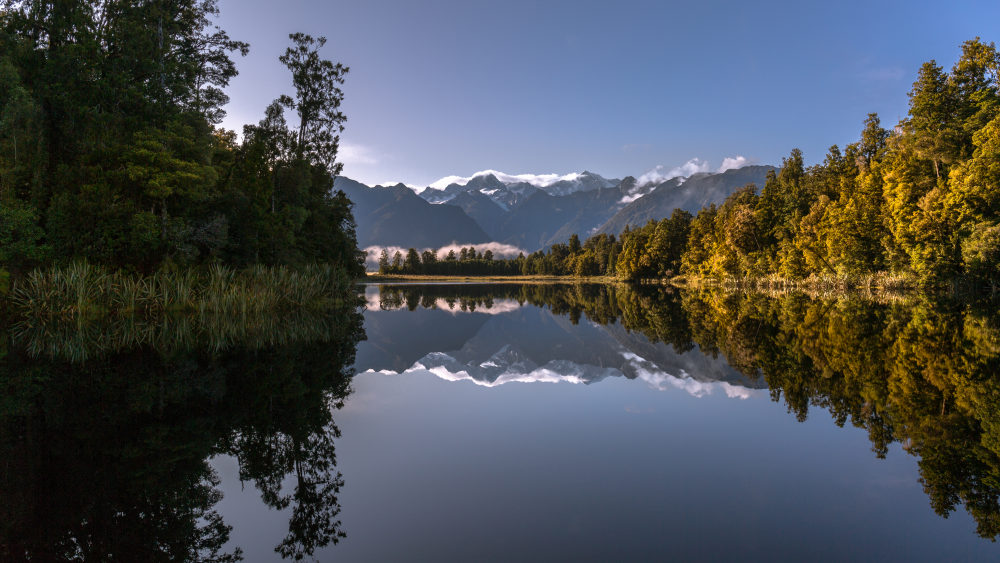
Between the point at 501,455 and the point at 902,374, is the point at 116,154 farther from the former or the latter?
the point at 902,374

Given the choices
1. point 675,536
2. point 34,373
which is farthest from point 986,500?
point 34,373

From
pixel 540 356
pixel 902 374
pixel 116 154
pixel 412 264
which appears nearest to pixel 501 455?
pixel 902 374

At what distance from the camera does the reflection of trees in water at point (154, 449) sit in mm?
4699

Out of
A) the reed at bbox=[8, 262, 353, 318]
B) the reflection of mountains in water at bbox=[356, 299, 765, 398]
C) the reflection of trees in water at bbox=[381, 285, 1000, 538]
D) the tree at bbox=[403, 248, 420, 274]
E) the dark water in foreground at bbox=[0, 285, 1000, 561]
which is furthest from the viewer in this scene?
the tree at bbox=[403, 248, 420, 274]

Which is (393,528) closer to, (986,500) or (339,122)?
(986,500)

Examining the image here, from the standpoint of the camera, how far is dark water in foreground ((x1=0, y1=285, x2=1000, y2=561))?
15.1 feet

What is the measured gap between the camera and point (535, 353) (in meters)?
18.7

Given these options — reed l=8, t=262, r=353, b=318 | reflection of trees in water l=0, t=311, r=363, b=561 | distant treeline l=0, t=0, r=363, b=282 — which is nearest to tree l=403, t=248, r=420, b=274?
distant treeline l=0, t=0, r=363, b=282

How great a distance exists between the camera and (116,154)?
22750 mm

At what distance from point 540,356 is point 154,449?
1271cm

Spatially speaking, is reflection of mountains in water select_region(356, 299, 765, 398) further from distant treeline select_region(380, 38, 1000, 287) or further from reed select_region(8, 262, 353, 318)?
distant treeline select_region(380, 38, 1000, 287)

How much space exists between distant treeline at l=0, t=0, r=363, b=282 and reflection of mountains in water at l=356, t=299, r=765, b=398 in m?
10.8

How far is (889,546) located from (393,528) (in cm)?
475

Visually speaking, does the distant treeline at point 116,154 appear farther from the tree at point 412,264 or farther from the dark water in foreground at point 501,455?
the tree at point 412,264
